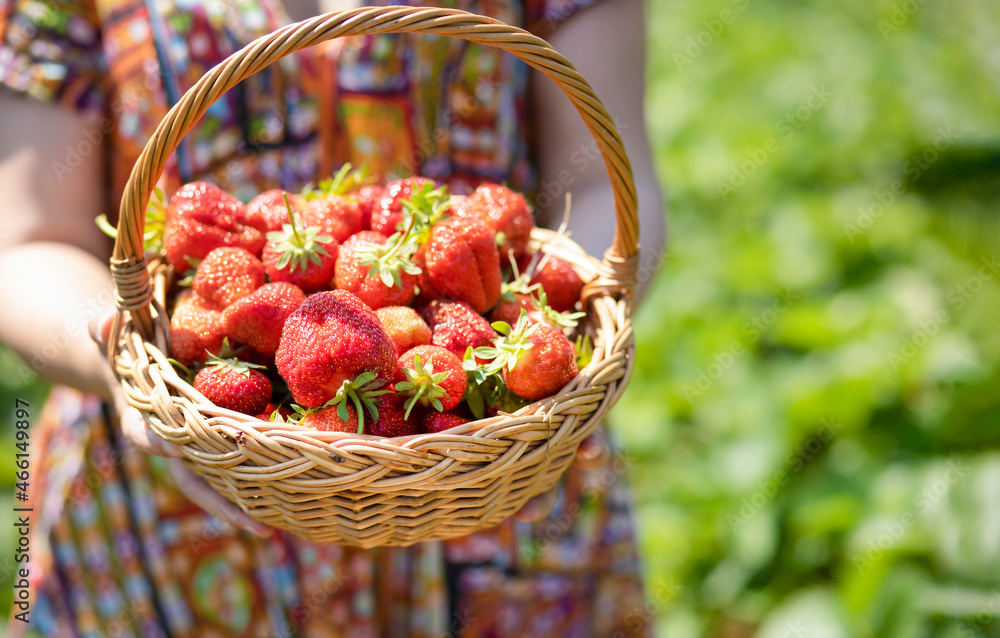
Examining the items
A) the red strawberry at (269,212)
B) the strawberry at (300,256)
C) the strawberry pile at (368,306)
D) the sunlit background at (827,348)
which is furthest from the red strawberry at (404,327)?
the sunlit background at (827,348)

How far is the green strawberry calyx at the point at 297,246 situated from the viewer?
1.01 meters

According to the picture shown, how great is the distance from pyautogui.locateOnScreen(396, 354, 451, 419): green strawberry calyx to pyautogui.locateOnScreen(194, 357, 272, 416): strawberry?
0.16m

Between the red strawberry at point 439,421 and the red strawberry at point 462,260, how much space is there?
18 centimetres

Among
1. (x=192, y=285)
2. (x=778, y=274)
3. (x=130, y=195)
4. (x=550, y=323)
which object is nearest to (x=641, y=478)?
(x=778, y=274)

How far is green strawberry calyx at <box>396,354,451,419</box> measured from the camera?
897mm

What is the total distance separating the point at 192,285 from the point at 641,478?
1505 mm

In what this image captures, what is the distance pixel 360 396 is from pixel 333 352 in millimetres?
62

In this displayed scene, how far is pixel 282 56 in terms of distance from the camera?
2.67 feet

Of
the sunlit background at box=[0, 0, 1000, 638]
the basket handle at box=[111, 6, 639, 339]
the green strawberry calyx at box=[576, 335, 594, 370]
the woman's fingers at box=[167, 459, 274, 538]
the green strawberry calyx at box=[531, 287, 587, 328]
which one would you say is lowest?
the sunlit background at box=[0, 0, 1000, 638]

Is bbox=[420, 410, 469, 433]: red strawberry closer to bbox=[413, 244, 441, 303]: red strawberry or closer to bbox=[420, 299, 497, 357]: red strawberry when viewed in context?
bbox=[420, 299, 497, 357]: red strawberry

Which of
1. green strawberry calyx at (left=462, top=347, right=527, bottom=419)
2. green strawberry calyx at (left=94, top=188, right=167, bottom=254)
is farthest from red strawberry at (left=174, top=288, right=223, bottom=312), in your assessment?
green strawberry calyx at (left=462, top=347, right=527, bottom=419)

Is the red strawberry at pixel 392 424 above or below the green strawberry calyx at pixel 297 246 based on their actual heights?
below

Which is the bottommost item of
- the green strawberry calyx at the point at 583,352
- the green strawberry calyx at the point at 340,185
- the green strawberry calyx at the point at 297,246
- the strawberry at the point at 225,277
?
the green strawberry calyx at the point at 583,352

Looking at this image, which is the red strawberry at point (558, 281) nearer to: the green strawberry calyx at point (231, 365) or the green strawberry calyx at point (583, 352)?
the green strawberry calyx at point (583, 352)
